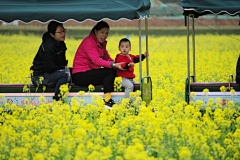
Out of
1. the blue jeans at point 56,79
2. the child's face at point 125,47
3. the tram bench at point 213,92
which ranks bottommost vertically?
the tram bench at point 213,92

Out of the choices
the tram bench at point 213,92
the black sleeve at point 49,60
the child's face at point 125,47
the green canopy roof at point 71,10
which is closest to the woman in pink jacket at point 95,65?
the child's face at point 125,47

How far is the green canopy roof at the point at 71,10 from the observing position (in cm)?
580

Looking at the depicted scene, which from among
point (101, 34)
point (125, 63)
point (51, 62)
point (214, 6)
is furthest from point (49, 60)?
point (214, 6)

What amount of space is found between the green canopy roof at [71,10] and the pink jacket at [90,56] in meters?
0.74

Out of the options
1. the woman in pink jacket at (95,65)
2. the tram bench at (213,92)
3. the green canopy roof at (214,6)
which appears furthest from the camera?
the woman in pink jacket at (95,65)

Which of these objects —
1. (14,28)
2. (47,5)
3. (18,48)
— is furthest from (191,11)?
(14,28)

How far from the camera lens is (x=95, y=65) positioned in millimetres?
6793

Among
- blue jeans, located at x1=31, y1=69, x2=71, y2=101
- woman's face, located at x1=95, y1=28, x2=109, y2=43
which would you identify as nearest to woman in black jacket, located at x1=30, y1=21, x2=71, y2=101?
blue jeans, located at x1=31, y1=69, x2=71, y2=101

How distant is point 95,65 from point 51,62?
787mm

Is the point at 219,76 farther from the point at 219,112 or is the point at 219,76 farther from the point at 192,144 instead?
the point at 192,144

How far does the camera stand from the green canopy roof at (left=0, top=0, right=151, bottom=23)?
228 inches

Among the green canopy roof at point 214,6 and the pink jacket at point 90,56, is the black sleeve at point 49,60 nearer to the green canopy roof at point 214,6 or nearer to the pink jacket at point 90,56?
the pink jacket at point 90,56

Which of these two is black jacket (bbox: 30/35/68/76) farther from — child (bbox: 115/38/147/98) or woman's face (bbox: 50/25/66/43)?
child (bbox: 115/38/147/98)

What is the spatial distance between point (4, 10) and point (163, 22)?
32946 millimetres
